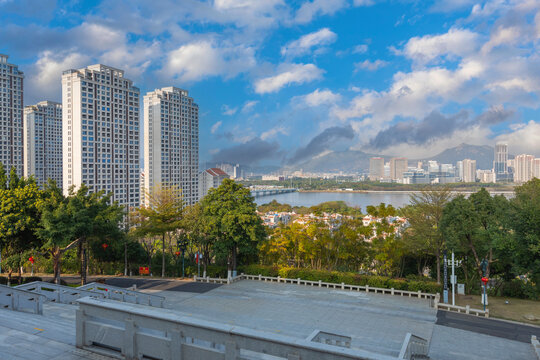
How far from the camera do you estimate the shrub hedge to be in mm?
17781

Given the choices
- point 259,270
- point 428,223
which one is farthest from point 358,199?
point 259,270

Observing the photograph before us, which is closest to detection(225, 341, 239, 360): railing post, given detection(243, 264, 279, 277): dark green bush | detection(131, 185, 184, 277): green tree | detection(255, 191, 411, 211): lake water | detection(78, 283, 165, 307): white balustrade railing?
detection(78, 283, 165, 307): white balustrade railing

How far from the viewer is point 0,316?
618 cm

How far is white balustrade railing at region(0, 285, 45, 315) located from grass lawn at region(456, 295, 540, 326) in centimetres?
1639

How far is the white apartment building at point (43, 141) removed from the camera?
6462 cm

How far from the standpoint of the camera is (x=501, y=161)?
18575 cm

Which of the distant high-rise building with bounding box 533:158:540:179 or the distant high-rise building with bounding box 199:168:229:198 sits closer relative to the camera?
the distant high-rise building with bounding box 199:168:229:198

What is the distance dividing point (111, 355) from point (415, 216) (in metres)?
18.9

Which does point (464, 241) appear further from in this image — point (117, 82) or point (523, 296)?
point (117, 82)

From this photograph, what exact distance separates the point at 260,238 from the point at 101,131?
37.7 m

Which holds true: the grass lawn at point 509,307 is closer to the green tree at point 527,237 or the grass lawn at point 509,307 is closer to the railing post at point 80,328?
the green tree at point 527,237

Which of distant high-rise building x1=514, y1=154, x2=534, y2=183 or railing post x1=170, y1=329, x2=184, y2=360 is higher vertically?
distant high-rise building x1=514, y1=154, x2=534, y2=183

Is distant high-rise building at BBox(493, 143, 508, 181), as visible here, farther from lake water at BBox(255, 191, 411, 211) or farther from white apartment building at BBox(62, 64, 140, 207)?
white apartment building at BBox(62, 64, 140, 207)

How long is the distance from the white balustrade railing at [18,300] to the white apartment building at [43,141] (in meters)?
65.6
